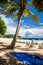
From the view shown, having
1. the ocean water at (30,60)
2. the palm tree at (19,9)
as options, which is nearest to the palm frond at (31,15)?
the palm tree at (19,9)

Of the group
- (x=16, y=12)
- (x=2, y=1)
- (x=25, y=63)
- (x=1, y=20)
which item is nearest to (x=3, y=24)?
(x=1, y=20)

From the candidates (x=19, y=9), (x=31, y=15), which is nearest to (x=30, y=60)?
(x=31, y=15)

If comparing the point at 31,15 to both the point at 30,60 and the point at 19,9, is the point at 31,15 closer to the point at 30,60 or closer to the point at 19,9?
the point at 19,9

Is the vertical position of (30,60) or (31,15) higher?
(31,15)

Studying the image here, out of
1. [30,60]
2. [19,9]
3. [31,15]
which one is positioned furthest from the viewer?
[19,9]

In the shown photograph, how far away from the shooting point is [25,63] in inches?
595

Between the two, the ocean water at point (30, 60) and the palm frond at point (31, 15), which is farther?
the palm frond at point (31, 15)

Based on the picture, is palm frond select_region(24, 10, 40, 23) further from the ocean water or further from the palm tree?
the ocean water

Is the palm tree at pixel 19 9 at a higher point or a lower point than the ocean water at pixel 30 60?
higher

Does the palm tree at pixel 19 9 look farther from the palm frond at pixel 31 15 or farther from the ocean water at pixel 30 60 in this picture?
the ocean water at pixel 30 60

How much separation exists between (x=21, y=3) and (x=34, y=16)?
2128mm

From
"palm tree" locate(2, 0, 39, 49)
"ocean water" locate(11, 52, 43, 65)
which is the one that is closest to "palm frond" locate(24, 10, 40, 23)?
"palm tree" locate(2, 0, 39, 49)

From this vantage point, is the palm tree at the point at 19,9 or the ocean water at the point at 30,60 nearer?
the ocean water at the point at 30,60

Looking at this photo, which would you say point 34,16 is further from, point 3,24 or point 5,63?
point 3,24
